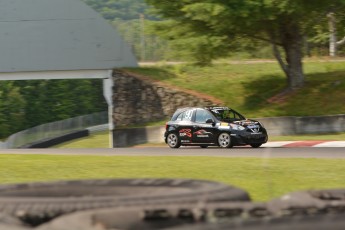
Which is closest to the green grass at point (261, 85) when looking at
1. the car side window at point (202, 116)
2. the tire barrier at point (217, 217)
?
the car side window at point (202, 116)

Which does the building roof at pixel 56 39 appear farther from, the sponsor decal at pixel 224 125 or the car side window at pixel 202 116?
the sponsor decal at pixel 224 125

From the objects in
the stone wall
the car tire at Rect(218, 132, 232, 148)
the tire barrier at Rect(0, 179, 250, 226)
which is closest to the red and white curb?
the car tire at Rect(218, 132, 232, 148)

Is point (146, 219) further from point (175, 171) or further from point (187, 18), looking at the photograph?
point (187, 18)

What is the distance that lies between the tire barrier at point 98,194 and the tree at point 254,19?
24603 mm

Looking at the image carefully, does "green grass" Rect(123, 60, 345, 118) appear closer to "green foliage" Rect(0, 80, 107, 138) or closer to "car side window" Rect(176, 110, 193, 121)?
"car side window" Rect(176, 110, 193, 121)

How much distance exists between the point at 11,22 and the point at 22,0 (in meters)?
1.49

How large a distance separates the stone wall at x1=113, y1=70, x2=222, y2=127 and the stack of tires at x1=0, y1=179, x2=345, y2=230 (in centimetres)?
3081

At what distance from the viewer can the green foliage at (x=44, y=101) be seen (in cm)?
6275

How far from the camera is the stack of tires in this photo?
3801 millimetres

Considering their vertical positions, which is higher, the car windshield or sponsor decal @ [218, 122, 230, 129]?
the car windshield

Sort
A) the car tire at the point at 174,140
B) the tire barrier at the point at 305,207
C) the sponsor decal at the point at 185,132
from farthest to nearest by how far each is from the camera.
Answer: the car tire at the point at 174,140 < the sponsor decal at the point at 185,132 < the tire barrier at the point at 305,207

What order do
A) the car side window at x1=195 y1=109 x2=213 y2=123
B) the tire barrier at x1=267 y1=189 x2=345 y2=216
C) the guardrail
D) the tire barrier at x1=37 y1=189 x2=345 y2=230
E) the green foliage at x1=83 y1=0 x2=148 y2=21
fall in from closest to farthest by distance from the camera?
the tire barrier at x1=37 y1=189 x2=345 y2=230 < the tire barrier at x1=267 y1=189 x2=345 y2=216 < the car side window at x1=195 y1=109 x2=213 y2=123 < the guardrail < the green foliage at x1=83 y1=0 x2=148 y2=21

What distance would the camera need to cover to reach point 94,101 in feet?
235

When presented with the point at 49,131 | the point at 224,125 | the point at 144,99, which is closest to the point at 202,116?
the point at 224,125
